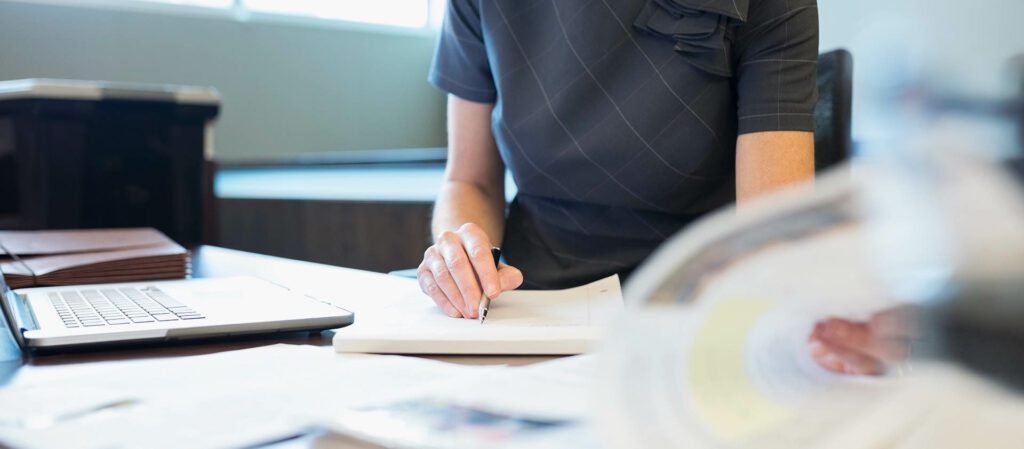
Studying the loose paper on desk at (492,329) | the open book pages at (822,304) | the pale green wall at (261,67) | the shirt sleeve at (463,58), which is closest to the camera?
the open book pages at (822,304)

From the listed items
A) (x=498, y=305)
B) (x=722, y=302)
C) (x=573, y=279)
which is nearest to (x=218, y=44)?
(x=573, y=279)

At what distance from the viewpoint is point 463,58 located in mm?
1212

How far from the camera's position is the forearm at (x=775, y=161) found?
37.8 inches

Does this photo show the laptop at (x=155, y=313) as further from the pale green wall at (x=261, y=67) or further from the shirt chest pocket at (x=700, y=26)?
the pale green wall at (x=261, y=67)

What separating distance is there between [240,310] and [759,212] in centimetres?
57

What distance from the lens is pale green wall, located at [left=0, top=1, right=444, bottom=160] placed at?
4.25 metres

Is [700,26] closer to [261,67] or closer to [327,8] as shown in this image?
[261,67]

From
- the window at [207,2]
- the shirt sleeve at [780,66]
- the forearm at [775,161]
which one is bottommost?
the forearm at [775,161]

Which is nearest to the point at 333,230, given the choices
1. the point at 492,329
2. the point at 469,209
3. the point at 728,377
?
the point at 469,209

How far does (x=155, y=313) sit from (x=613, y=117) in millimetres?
570

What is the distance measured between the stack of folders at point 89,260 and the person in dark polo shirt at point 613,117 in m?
0.33

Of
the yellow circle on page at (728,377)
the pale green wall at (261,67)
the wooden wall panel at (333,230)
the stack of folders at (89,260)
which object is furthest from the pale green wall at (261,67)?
the yellow circle on page at (728,377)

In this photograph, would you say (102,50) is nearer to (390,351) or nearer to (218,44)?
(218,44)

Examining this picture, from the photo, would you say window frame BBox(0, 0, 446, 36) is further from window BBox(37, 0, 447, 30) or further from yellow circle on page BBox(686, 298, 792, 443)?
yellow circle on page BBox(686, 298, 792, 443)
